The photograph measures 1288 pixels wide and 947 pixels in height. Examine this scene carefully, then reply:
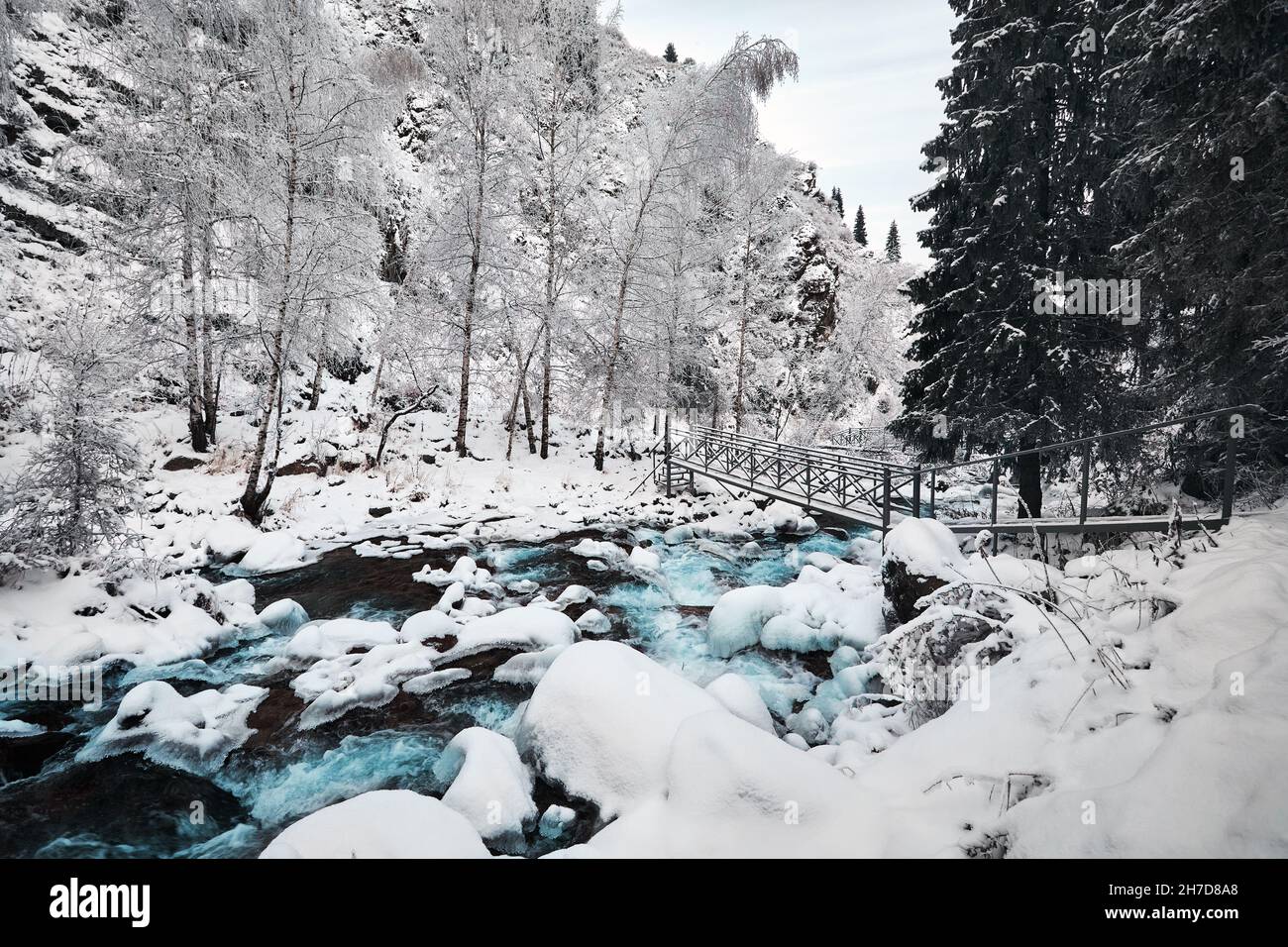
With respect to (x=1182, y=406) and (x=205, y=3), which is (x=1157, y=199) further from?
(x=205, y=3)

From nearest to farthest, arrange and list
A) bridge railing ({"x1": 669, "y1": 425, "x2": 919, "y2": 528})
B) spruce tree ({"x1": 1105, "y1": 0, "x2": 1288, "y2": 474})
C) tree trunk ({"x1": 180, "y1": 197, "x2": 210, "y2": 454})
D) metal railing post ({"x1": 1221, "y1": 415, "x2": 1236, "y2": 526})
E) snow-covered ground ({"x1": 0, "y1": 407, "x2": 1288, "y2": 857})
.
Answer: snow-covered ground ({"x1": 0, "y1": 407, "x2": 1288, "y2": 857}) < metal railing post ({"x1": 1221, "y1": 415, "x2": 1236, "y2": 526}) < spruce tree ({"x1": 1105, "y1": 0, "x2": 1288, "y2": 474}) < bridge railing ({"x1": 669, "y1": 425, "x2": 919, "y2": 528}) < tree trunk ({"x1": 180, "y1": 197, "x2": 210, "y2": 454})

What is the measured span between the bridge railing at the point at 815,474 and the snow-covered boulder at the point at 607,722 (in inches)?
241

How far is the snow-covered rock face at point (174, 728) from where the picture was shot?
4109 millimetres

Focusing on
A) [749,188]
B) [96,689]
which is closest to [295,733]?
[96,689]

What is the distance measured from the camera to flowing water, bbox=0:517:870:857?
3.46 m

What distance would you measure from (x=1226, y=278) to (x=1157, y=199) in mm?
2161

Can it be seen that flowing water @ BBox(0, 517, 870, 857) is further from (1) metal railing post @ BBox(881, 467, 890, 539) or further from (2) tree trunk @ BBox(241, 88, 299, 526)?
(1) metal railing post @ BBox(881, 467, 890, 539)

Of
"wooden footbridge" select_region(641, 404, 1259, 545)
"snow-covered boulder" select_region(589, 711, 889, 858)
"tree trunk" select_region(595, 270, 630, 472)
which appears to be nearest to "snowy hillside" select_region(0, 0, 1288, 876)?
"snow-covered boulder" select_region(589, 711, 889, 858)

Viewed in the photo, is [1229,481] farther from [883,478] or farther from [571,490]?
[571,490]

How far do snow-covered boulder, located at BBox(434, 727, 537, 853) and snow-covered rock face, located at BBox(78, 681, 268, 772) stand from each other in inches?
84.8

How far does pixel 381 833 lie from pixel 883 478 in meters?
8.28

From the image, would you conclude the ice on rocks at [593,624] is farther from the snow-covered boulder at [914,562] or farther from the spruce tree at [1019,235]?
the spruce tree at [1019,235]

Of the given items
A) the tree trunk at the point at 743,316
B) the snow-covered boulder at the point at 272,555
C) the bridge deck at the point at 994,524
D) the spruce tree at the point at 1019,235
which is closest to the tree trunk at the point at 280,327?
the snow-covered boulder at the point at 272,555

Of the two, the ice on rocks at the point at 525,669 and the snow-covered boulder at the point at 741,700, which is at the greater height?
the snow-covered boulder at the point at 741,700
